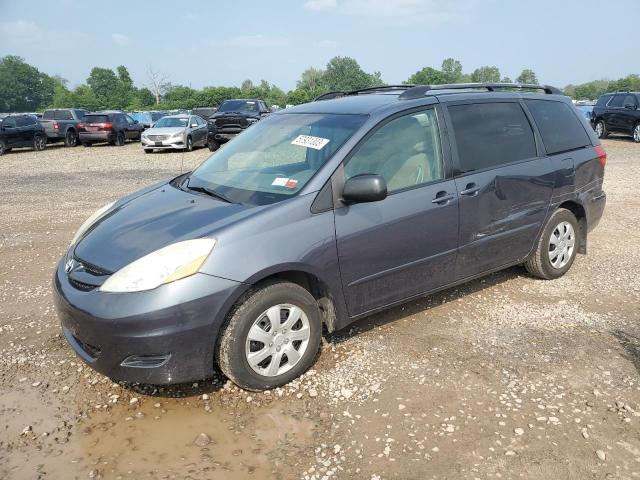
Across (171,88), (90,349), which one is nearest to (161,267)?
(90,349)

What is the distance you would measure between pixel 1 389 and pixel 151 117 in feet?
105

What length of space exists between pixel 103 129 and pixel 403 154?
21338 mm

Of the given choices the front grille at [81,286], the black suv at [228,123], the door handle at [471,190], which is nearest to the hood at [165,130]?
the black suv at [228,123]

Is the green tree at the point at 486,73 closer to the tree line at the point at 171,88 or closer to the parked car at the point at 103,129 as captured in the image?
the tree line at the point at 171,88

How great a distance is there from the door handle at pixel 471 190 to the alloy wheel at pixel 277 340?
5.25 feet

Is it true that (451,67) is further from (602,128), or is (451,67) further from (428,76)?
(602,128)

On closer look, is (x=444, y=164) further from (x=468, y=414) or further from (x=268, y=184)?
(x=468, y=414)

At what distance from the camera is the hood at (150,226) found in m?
3.12

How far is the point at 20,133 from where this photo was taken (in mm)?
20094

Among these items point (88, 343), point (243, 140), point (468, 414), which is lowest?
point (468, 414)

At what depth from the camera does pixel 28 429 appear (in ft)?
9.75

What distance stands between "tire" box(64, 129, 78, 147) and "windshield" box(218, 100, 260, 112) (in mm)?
7828

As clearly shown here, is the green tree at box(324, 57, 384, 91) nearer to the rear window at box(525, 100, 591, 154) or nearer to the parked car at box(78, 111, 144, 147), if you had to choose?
the parked car at box(78, 111, 144, 147)

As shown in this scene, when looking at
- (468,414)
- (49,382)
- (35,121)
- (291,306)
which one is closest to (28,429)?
(49,382)
